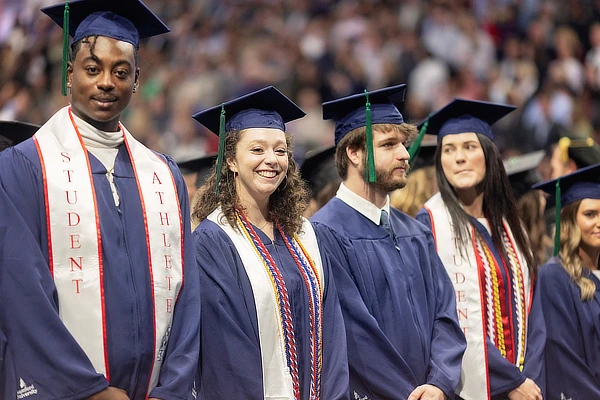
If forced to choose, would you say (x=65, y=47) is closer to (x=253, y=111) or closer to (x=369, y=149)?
(x=253, y=111)

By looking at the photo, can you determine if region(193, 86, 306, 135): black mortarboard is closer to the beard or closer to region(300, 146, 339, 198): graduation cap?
the beard

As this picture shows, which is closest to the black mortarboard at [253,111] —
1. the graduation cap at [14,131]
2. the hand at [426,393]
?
the graduation cap at [14,131]

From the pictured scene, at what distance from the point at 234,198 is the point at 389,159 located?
763mm

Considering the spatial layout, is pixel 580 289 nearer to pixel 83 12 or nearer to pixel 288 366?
pixel 288 366

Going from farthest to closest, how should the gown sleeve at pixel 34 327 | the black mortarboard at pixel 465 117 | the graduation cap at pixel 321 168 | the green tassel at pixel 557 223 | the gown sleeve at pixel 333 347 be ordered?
the graduation cap at pixel 321 168, the green tassel at pixel 557 223, the black mortarboard at pixel 465 117, the gown sleeve at pixel 333 347, the gown sleeve at pixel 34 327

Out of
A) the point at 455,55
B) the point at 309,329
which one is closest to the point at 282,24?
the point at 455,55

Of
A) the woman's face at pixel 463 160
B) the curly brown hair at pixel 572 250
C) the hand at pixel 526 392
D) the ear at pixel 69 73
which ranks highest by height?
the ear at pixel 69 73

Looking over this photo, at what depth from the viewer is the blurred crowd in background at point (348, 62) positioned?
916cm

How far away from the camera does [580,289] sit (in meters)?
4.46

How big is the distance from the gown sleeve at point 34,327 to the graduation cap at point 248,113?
3.14ft

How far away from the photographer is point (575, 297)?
4441mm

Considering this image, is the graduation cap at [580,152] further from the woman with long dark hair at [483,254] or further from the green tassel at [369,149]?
the green tassel at [369,149]

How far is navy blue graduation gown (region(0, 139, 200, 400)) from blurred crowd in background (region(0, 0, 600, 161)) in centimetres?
551

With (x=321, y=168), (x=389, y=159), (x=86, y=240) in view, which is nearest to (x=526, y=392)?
(x=389, y=159)
